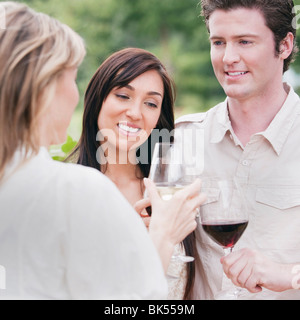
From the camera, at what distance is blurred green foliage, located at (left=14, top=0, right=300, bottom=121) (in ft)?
53.1

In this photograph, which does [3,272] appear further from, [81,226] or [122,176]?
[122,176]

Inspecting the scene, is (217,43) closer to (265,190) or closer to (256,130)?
(256,130)

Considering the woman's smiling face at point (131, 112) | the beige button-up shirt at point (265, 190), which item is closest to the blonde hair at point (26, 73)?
the woman's smiling face at point (131, 112)

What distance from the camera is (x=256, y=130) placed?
92.9 inches

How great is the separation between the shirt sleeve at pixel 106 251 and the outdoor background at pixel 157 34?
14587mm

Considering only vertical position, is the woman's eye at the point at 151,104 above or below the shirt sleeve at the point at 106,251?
above

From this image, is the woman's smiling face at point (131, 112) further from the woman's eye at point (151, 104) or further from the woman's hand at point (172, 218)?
the woman's hand at point (172, 218)

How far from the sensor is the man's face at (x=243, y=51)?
2273 millimetres

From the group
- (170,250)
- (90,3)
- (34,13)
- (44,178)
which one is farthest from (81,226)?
(90,3)

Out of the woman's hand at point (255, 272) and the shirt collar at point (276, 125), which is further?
the shirt collar at point (276, 125)

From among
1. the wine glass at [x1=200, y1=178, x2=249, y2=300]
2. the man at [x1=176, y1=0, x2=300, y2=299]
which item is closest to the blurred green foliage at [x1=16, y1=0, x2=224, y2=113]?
the man at [x1=176, y1=0, x2=300, y2=299]

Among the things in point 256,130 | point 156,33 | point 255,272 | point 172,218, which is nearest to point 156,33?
point 156,33

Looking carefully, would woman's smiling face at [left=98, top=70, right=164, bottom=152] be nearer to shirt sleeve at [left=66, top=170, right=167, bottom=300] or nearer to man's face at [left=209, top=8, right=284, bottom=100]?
man's face at [left=209, top=8, right=284, bottom=100]

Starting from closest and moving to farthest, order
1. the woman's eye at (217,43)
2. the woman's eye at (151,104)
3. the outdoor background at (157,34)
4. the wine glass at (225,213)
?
the wine glass at (225,213), the woman's eye at (151,104), the woman's eye at (217,43), the outdoor background at (157,34)
